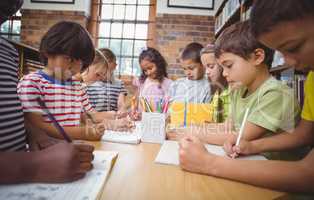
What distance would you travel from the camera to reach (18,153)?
0.43 m

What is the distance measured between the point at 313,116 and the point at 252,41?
0.36m

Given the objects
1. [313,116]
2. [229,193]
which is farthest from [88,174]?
[313,116]

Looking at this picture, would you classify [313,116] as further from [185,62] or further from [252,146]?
[185,62]

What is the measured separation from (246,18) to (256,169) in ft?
5.85

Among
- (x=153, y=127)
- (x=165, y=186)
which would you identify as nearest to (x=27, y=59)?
(x=153, y=127)

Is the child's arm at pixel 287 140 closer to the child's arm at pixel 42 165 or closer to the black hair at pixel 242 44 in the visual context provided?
the black hair at pixel 242 44

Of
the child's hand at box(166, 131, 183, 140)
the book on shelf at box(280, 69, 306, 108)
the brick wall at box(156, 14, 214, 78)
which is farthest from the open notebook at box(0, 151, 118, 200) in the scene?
the brick wall at box(156, 14, 214, 78)

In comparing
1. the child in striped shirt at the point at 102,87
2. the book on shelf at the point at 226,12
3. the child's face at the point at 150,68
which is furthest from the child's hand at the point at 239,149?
the book on shelf at the point at 226,12

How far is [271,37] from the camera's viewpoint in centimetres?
56

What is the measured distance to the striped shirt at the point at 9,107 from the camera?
53 centimetres

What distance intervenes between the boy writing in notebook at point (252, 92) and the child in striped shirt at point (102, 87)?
2.84 ft

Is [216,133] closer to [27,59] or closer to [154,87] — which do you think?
[154,87]

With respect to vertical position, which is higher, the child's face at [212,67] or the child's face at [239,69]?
the child's face at [212,67]

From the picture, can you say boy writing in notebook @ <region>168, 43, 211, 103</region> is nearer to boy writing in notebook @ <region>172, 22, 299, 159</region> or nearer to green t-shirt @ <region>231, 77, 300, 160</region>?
boy writing in notebook @ <region>172, 22, 299, 159</region>
